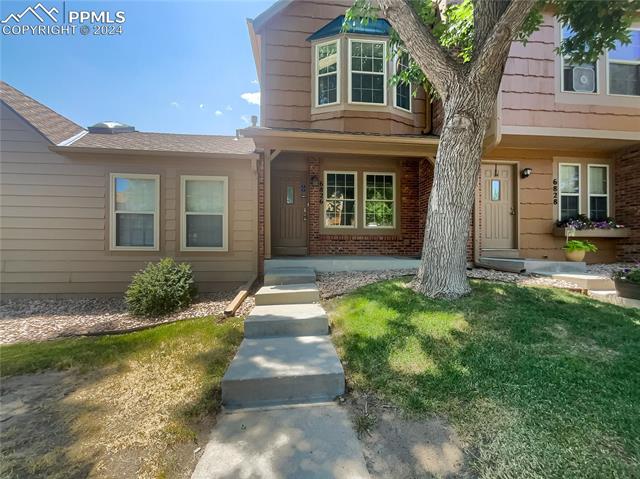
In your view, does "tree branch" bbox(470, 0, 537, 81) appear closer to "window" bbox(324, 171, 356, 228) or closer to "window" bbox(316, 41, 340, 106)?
"window" bbox(316, 41, 340, 106)

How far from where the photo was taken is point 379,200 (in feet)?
25.2

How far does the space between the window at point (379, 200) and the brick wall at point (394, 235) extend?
10.1 inches

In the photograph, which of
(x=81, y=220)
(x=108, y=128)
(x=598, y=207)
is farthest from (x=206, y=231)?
(x=598, y=207)

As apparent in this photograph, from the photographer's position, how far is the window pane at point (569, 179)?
7.24 metres

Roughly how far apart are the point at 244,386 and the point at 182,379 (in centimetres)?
79

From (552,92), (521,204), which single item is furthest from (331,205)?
(552,92)

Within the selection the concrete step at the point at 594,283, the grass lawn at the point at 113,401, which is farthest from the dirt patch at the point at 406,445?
the concrete step at the point at 594,283

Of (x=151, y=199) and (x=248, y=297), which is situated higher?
(x=151, y=199)

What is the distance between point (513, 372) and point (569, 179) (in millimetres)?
7318

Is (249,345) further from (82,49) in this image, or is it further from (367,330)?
(82,49)

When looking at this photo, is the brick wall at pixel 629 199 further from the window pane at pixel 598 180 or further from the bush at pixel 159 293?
the bush at pixel 159 293

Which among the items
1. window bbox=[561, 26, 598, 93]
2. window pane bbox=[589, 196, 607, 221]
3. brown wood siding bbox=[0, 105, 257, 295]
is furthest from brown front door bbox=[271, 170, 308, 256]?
window pane bbox=[589, 196, 607, 221]

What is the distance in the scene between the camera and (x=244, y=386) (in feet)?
7.61

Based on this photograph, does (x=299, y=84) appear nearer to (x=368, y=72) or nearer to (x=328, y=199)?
(x=368, y=72)
